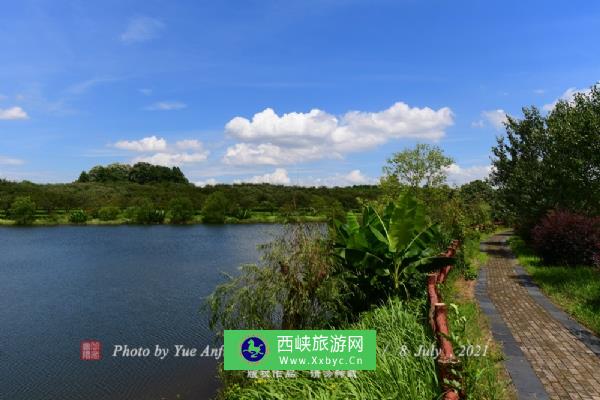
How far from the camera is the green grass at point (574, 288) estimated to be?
791cm

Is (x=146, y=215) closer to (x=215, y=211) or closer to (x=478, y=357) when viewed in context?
(x=215, y=211)

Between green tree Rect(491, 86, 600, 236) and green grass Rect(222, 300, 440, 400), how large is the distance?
36.4 feet

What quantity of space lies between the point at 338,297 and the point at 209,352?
4.52 m

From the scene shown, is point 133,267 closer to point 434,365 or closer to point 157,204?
point 434,365

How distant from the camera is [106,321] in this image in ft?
Answer: 43.7

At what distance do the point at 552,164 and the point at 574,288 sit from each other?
26.7 ft

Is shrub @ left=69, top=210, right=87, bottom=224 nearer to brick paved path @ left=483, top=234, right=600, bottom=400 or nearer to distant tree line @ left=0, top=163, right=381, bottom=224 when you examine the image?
distant tree line @ left=0, top=163, right=381, bottom=224

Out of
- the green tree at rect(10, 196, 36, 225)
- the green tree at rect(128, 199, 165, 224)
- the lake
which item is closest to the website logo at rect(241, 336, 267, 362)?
the lake

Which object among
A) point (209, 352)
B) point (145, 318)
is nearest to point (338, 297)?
point (209, 352)

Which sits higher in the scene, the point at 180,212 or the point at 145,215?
the point at 180,212

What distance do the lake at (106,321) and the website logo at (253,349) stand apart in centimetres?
318

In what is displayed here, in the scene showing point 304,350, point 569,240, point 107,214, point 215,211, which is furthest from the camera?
point 215,211

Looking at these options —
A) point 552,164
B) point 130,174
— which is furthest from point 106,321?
point 130,174

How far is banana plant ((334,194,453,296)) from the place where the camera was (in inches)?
336
